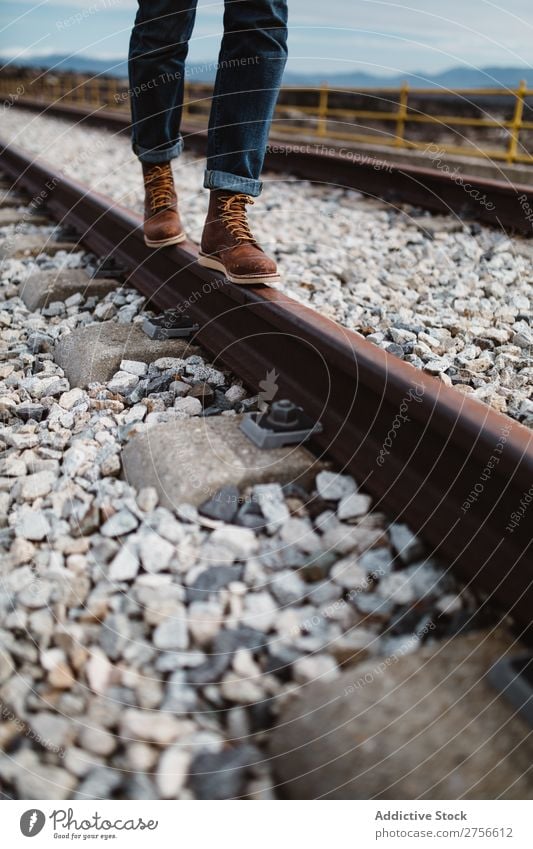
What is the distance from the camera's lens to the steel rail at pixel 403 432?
1.45m

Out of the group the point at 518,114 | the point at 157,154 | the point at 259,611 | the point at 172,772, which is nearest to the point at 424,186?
the point at 157,154

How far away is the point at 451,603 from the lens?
4.59ft

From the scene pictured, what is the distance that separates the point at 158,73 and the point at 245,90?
567mm

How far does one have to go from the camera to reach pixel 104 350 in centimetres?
246

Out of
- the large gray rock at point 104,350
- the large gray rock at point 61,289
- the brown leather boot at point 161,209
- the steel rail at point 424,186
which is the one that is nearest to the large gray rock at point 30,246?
the large gray rock at point 61,289

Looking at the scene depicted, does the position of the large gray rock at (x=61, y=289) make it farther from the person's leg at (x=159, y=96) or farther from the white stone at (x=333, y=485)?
the white stone at (x=333, y=485)

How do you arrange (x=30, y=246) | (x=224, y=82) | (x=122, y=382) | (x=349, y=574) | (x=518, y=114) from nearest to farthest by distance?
(x=349, y=574)
(x=122, y=382)
(x=224, y=82)
(x=30, y=246)
(x=518, y=114)

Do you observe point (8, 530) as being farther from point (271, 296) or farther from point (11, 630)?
point (271, 296)

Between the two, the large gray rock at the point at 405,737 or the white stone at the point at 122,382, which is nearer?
the large gray rock at the point at 405,737

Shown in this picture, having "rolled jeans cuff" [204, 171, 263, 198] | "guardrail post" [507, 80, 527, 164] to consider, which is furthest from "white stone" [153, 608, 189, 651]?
"guardrail post" [507, 80, 527, 164]

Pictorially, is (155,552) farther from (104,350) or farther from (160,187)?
(160,187)

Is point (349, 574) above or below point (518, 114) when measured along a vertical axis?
below

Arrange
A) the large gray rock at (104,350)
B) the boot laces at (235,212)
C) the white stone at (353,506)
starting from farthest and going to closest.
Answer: the boot laces at (235,212) < the large gray rock at (104,350) < the white stone at (353,506)

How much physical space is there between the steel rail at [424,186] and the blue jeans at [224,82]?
2.09 meters
